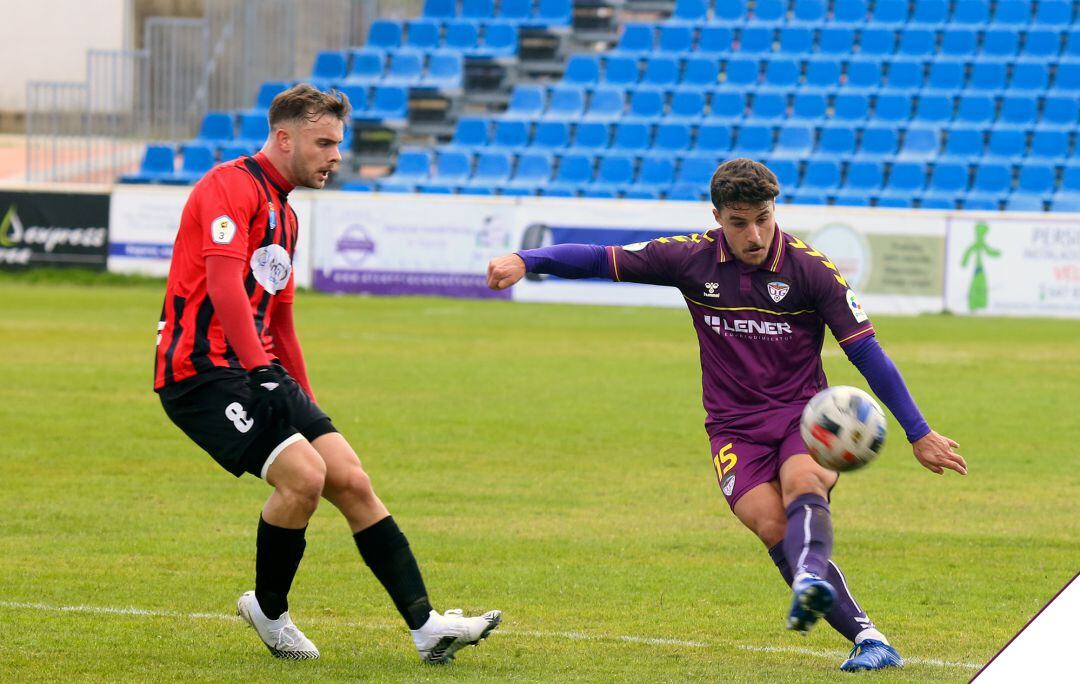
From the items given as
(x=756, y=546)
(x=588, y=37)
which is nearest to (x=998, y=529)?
(x=756, y=546)

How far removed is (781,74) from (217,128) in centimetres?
1087

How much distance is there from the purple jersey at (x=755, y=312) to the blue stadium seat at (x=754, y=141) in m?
22.5

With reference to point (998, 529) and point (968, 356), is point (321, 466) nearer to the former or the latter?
point (998, 529)

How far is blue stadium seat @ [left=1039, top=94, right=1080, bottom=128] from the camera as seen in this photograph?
2756cm

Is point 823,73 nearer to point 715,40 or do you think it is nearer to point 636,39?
point 715,40

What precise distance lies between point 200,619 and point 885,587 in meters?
3.02

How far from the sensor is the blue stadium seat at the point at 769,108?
28953 millimetres

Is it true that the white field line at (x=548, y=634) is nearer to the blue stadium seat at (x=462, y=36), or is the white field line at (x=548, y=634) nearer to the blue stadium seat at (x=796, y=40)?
the blue stadium seat at (x=796, y=40)

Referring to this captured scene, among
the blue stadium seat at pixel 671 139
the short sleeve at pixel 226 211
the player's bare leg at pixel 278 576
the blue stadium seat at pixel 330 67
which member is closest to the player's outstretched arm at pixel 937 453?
the player's bare leg at pixel 278 576

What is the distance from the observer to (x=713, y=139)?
1129 inches

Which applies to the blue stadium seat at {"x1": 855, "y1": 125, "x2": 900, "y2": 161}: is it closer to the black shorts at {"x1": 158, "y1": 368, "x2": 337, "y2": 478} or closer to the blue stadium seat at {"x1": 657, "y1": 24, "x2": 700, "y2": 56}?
the blue stadium seat at {"x1": 657, "y1": 24, "x2": 700, "y2": 56}

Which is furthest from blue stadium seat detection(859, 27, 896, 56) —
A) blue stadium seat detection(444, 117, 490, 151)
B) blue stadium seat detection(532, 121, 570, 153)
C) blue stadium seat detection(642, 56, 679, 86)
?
blue stadium seat detection(444, 117, 490, 151)

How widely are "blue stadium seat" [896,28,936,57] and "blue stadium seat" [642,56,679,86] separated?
422cm

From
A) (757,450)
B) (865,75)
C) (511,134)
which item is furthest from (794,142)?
(757,450)
